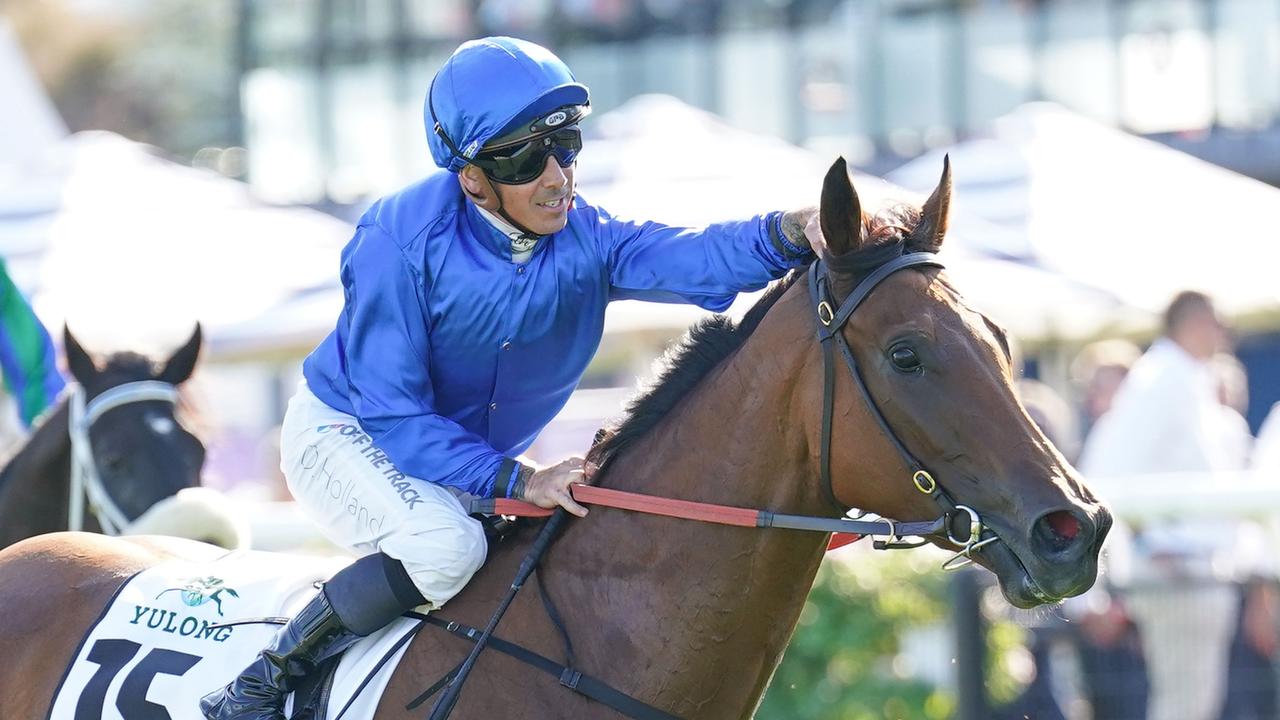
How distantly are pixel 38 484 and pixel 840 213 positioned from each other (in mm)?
3120

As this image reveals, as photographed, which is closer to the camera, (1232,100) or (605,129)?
(605,129)

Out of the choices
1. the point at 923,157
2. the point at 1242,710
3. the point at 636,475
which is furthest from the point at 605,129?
the point at 636,475

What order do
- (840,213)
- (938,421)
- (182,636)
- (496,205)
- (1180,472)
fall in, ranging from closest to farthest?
1. (938,421)
2. (840,213)
3. (496,205)
4. (182,636)
5. (1180,472)

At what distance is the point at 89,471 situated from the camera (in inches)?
210

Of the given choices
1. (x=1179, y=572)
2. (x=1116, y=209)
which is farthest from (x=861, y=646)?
(x=1116, y=209)

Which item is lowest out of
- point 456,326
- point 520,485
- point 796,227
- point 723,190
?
point 723,190

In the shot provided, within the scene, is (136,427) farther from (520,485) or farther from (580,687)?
(580,687)

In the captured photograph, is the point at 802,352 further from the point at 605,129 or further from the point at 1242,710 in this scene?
the point at 605,129

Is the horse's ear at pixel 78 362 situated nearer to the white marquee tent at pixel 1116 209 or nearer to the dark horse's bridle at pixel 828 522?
the dark horse's bridle at pixel 828 522

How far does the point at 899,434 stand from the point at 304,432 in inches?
52.9

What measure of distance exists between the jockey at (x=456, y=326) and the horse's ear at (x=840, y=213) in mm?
231

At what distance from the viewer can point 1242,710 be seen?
702 cm

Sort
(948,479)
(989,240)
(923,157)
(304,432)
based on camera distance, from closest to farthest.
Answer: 1. (948,479)
2. (304,432)
3. (989,240)
4. (923,157)

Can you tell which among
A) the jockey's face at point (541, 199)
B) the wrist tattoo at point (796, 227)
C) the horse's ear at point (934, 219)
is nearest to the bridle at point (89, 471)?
the jockey's face at point (541, 199)
